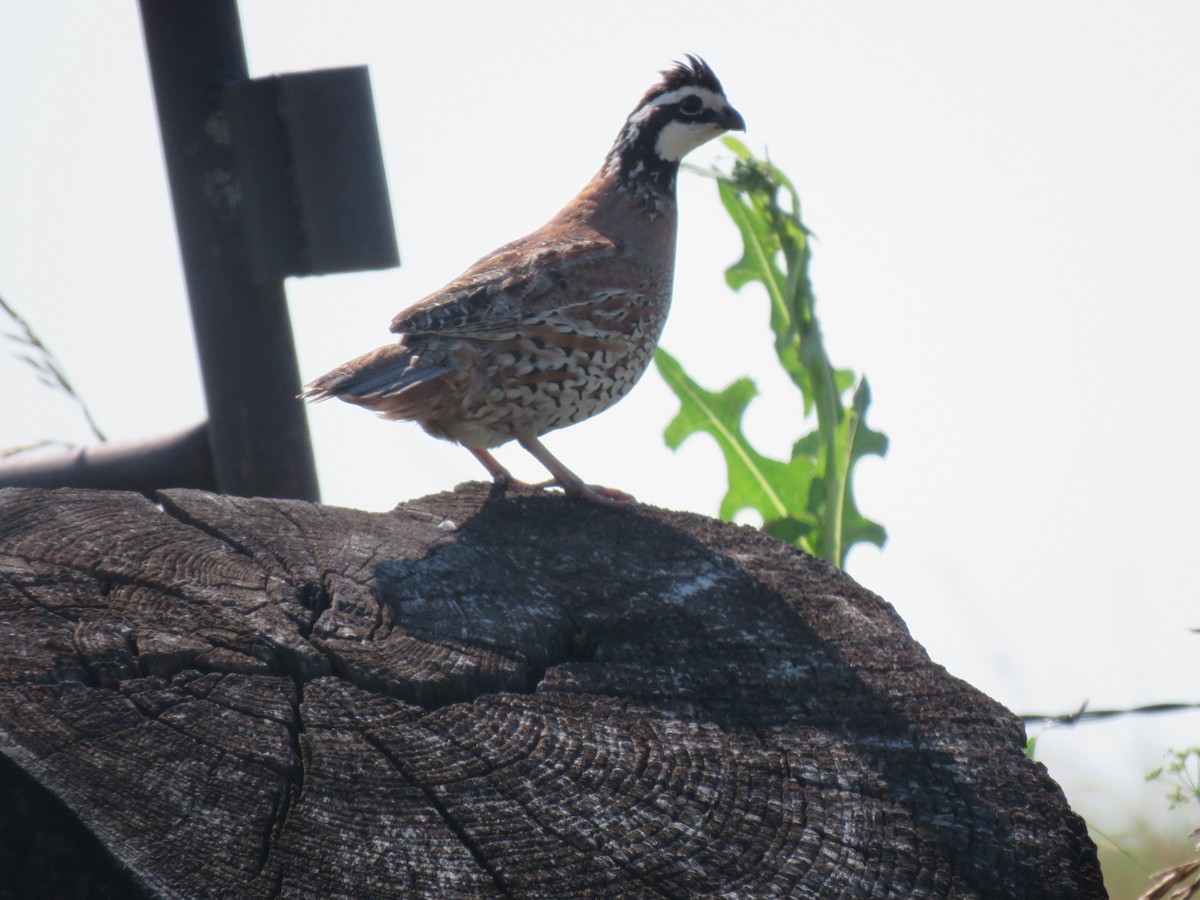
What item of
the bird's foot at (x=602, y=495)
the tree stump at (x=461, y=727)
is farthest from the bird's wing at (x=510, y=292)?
the tree stump at (x=461, y=727)

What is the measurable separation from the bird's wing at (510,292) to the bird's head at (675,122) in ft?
2.18

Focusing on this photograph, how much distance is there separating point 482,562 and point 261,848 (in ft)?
3.47

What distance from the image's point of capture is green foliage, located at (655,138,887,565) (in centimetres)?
531

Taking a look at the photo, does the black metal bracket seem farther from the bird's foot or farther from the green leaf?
the green leaf

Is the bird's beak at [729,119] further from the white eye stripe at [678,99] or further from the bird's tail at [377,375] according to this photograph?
the bird's tail at [377,375]

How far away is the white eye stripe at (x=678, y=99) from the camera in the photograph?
15.8 feet

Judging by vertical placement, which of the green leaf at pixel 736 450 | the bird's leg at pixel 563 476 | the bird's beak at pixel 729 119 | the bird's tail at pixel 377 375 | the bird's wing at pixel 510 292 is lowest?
the green leaf at pixel 736 450

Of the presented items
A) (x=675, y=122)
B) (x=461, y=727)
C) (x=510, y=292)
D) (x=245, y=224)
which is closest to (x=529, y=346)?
(x=510, y=292)

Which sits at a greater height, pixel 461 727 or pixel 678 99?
pixel 678 99

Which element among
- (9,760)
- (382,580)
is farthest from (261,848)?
(382,580)

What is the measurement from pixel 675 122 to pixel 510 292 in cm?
129

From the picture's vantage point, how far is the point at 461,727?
2.13m

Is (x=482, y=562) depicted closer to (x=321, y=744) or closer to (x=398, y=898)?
(x=321, y=744)

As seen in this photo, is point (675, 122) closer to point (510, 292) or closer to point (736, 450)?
point (510, 292)
